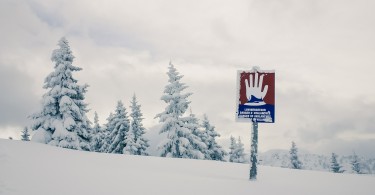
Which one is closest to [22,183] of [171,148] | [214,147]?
[171,148]

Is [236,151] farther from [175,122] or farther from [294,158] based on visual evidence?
[175,122]

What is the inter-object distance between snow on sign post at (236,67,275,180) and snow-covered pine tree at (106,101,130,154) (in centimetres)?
3135

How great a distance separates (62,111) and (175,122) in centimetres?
1101

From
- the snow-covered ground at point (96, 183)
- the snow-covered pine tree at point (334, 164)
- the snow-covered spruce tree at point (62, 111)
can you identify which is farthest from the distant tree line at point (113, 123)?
the snow-covered pine tree at point (334, 164)

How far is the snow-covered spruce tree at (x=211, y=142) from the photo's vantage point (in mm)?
41406

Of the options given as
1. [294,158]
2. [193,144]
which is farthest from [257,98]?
[294,158]

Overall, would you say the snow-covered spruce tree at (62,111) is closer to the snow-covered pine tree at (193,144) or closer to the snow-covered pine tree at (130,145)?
the snow-covered pine tree at (130,145)

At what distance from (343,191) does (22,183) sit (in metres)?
8.32

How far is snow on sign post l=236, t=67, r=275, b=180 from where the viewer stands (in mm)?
10883

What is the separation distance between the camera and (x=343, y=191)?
30.6ft

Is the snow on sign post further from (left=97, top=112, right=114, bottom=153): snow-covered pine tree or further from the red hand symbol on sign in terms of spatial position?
(left=97, top=112, right=114, bottom=153): snow-covered pine tree

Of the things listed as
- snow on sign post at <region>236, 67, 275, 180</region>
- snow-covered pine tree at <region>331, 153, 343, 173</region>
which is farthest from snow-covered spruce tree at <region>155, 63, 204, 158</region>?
snow-covered pine tree at <region>331, 153, 343, 173</region>

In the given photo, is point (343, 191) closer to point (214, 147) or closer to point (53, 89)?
point (53, 89)

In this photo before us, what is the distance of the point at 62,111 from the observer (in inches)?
1118
